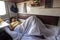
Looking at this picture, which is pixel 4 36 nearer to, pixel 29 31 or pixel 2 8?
pixel 29 31

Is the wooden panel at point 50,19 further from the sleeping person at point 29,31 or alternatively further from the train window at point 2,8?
the train window at point 2,8

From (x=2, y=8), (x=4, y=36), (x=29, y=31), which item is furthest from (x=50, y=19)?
(x=2, y=8)

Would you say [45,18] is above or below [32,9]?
below

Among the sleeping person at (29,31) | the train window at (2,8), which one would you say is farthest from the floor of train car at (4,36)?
the train window at (2,8)

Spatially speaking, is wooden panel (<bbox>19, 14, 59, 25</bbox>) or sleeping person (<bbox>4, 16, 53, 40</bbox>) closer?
sleeping person (<bbox>4, 16, 53, 40</bbox>)

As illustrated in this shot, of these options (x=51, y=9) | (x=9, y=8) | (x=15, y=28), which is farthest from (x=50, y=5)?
(x=9, y=8)

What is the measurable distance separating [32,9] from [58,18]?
655mm

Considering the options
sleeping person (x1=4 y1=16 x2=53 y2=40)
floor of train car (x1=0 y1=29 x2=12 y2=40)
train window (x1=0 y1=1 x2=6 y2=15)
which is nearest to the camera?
Answer: sleeping person (x1=4 y1=16 x2=53 y2=40)

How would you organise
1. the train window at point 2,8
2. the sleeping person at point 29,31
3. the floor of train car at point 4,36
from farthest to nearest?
1. the train window at point 2,8
2. the floor of train car at point 4,36
3. the sleeping person at point 29,31

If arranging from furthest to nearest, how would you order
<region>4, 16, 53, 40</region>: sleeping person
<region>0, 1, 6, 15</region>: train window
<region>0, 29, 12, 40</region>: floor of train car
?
<region>0, 1, 6, 15</region>: train window → <region>0, 29, 12, 40</region>: floor of train car → <region>4, 16, 53, 40</region>: sleeping person

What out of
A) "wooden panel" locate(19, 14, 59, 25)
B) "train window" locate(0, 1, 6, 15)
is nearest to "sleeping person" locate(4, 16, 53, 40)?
"wooden panel" locate(19, 14, 59, 25)

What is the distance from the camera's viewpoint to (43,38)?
1.67m

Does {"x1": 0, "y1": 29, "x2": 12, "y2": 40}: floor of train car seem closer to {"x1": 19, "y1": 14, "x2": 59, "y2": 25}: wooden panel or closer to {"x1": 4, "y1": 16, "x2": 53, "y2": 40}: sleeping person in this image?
{"x1": 4, "y1": 16, "x2": 53, "y2": 40}: sleeping person

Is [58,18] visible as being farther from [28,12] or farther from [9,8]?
[9,8]
